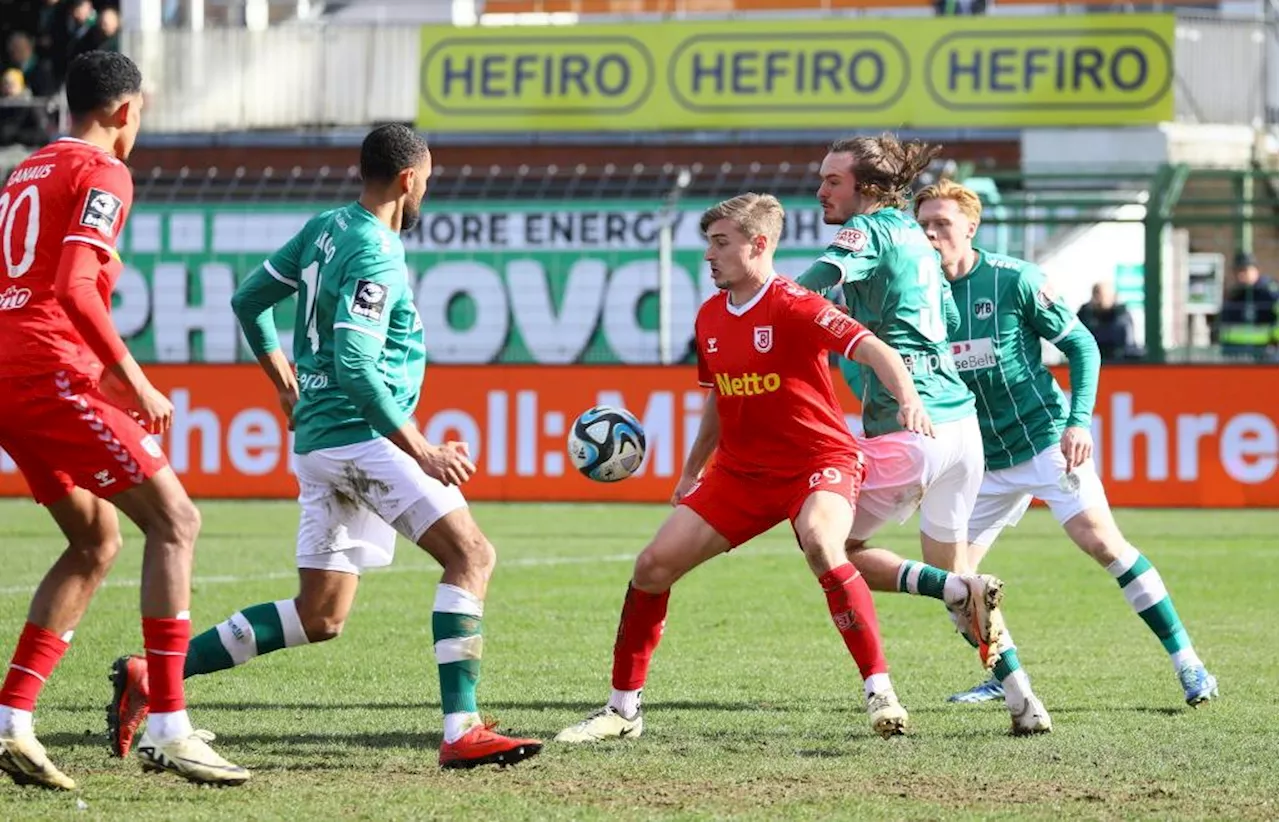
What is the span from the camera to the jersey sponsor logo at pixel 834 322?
22.9ft

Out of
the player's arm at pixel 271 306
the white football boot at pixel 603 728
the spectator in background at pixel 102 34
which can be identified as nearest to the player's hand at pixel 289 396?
the player's arm at pixel 271 306

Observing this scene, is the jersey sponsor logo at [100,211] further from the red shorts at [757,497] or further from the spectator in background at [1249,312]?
the spectator in background at [1249,312]

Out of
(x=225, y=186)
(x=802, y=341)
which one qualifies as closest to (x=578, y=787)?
(x=802, y=341)

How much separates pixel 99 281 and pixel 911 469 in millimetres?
3081

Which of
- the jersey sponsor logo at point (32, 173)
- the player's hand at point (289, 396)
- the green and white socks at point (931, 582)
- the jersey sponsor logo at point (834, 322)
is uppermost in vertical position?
the jersey sponsor logo at point (32, 173)

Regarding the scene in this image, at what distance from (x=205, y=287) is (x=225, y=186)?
3.48m

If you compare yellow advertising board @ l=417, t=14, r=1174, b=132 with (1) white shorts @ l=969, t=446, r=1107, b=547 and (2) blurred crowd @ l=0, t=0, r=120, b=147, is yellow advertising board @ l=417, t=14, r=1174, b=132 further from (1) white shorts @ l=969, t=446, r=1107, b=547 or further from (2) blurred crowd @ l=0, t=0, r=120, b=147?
(1) white shorts @ l=969, t=446, r=1107, b=547

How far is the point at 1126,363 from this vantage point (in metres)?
18.0

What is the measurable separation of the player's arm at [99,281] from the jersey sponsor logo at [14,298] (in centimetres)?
17

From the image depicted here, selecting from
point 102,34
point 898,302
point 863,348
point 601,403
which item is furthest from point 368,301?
point 102,34

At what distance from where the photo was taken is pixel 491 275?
23.8m

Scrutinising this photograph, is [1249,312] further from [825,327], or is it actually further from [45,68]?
[45,68]

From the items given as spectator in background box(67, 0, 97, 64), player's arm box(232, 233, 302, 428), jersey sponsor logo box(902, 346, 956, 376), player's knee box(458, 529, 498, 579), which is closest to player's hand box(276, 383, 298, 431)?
player's arm box(232, 233, 302, 428)

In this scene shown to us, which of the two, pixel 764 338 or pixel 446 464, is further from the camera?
pixel 764 338
